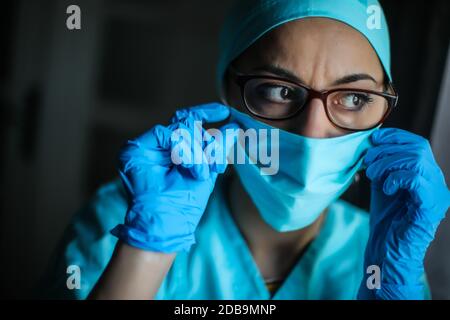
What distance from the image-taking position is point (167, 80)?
2064 millimetres

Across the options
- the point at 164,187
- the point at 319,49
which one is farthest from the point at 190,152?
the point at 319,49

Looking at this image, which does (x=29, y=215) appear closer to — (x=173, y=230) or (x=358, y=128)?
(x=173, y=230)

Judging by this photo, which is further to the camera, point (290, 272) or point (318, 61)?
point (290, 272)

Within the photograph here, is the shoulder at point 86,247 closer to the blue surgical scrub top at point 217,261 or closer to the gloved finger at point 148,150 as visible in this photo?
the blue surgical scrub top at point 217,261

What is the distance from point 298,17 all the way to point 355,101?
226mm

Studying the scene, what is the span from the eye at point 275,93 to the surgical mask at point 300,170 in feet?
0.22

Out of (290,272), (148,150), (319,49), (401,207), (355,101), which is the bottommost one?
(290,272)

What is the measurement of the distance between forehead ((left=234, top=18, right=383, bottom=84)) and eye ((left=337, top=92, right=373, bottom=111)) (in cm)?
5

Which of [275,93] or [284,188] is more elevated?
[275,93]

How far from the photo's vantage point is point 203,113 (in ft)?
2.74

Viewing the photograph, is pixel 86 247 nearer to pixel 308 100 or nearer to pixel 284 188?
pixel 284 188

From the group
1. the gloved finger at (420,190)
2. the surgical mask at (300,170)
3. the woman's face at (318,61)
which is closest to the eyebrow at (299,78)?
the woman's face at (318,61)

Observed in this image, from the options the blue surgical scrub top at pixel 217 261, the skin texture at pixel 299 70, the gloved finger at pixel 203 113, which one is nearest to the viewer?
the skin texture at pixel 299 70

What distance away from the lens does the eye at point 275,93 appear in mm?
884
